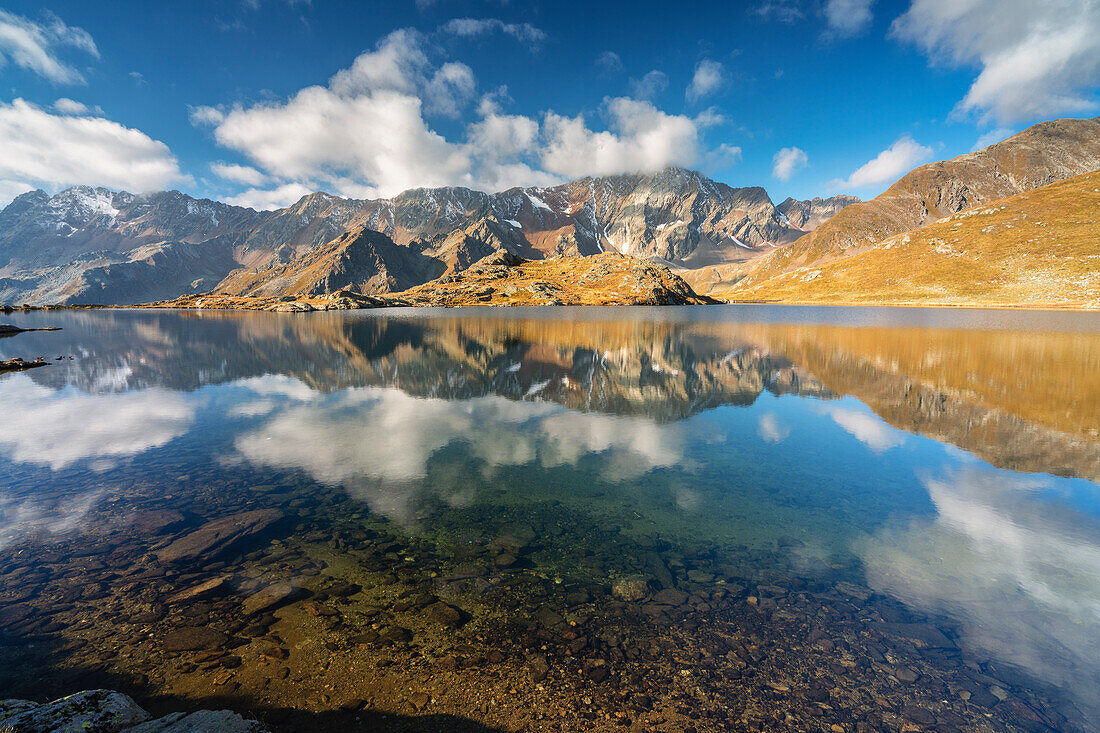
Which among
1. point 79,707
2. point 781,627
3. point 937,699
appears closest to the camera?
point 79,707

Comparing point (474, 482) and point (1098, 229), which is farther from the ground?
point (1098, 229)

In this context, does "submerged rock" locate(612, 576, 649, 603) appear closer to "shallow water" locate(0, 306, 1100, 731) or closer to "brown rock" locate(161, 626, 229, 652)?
"shallow water" locate(0, 306, 1100, 731)

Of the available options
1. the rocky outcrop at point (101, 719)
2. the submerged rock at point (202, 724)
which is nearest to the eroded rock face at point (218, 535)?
the rocky outcrop at point (101, 719)

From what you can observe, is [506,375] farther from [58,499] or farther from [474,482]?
[58,499]

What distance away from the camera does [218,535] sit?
14.8m

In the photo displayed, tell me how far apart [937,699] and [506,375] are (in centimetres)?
3913

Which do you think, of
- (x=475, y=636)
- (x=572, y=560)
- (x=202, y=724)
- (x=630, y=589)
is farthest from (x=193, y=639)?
(x=630, y=589)

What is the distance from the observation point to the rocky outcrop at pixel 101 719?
6098mm

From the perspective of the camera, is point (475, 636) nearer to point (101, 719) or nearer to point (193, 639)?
point (101, 719)

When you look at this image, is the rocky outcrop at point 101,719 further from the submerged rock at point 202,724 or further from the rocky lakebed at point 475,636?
the rocky lakebed at point 475,636

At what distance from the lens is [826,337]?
78750 millimetres

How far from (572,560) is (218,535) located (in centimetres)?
1244

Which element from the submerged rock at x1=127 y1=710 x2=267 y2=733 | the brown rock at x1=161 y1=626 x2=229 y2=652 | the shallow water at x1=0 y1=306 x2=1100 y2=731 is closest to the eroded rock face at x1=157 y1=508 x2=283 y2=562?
the shallow water at x1=0 y1=306 x2=1100 y2=731

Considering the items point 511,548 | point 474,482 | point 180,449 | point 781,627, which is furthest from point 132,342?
point 781,627
